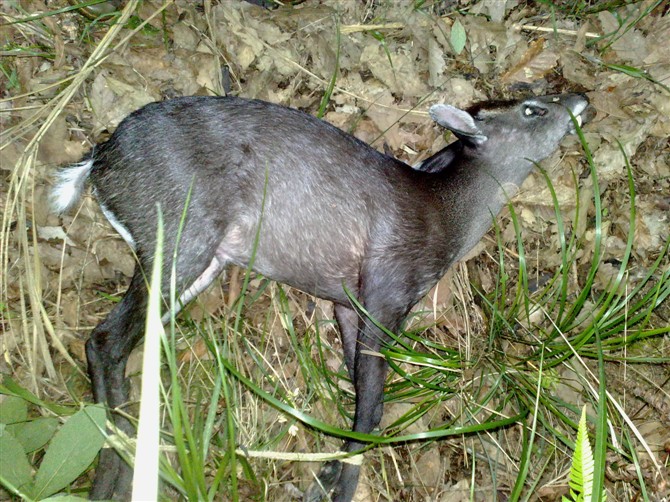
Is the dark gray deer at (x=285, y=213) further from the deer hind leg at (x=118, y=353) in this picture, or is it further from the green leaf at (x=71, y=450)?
the green leaf at (x=71, y=450)

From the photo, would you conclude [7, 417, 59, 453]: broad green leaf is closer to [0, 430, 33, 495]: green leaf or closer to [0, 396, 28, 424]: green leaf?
[0, 396, 28, 424]: green leaf

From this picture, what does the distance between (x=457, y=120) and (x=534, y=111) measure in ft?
1.88

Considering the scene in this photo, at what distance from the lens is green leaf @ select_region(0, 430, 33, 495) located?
3.11 m

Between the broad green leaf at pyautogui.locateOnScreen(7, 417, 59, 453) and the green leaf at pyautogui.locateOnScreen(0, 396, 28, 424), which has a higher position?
the green leaf at pyautogui.locateOnScreen(0, 396, 28, 424)

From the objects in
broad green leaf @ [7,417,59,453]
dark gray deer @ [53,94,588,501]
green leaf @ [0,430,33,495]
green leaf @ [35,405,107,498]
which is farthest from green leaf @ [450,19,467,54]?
green leaf @ [0,430,33,495]

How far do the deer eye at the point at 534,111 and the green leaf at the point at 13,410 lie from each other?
11.3 feet

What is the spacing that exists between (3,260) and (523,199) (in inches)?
133

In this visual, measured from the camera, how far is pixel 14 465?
3.17 m

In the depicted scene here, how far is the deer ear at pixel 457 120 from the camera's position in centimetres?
414

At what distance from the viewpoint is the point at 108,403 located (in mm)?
3930

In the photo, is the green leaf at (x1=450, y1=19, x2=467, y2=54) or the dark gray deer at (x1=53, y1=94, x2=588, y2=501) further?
the green leaf at (x1=450, y1=19, x2=467, y2=54)

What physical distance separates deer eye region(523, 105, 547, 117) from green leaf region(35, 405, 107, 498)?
3.09m

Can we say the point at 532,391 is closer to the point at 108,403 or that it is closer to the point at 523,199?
the point at 523,199

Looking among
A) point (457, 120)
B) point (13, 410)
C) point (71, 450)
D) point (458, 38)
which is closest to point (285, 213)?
point (457, 120)
